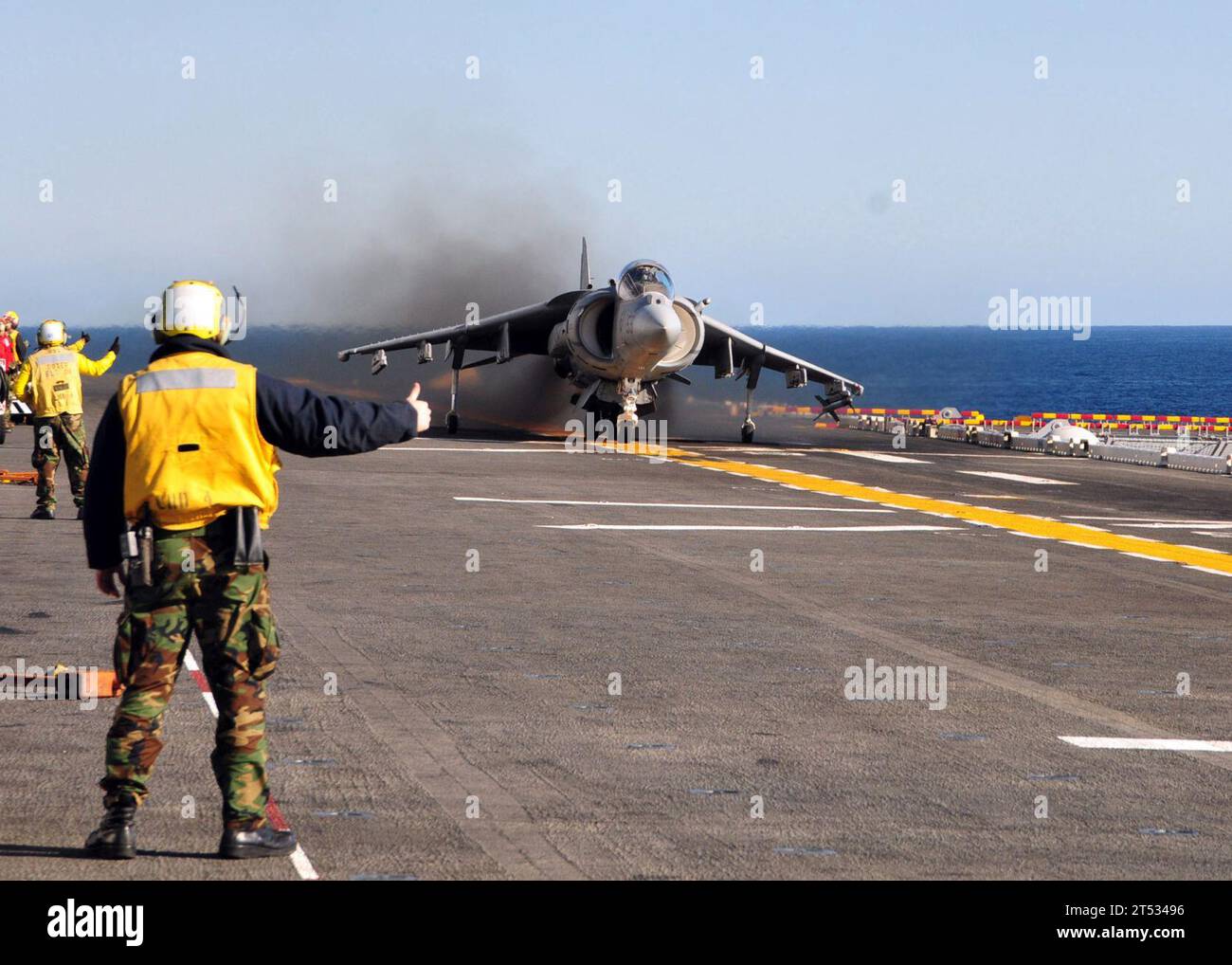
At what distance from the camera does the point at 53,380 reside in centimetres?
1908

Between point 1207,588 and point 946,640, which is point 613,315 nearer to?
point 1207,588

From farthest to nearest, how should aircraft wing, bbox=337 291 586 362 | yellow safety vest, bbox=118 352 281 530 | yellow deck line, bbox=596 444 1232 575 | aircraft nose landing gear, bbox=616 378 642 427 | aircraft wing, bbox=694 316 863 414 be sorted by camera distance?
aircraft wing, bbox=694 316 863 414
aircraft wing, bbox=337 291 586 362
aircraft nose landing gear, bbox=616 378 642 427
yellow deck line, bbox=596 444 1232 575
yellow safety vest, bbox=118 352 281 530

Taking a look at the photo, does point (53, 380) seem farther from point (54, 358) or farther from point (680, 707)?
point (680, 707)

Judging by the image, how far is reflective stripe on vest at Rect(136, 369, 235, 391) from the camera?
21.8 feet

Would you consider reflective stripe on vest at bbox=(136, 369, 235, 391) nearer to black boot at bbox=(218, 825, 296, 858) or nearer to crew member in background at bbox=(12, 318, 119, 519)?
black boot at bbox=(218, 825, 296, 858)

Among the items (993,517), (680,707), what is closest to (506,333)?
(993,517)

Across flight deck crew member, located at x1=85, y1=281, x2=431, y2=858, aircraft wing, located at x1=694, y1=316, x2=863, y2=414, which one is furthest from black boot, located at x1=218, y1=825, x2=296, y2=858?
aircraft wing, located at x1=694, y1=316, x2=863, y2=414

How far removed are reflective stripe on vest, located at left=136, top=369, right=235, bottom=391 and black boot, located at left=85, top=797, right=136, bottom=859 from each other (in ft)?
5.81

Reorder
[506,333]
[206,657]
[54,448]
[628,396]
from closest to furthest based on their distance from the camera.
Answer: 1. [206,657]
2. [54,448]
3. [628,396]
4. [506,333]

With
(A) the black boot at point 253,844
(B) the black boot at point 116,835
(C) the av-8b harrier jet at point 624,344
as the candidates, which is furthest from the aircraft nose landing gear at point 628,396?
(B) the black boot at point 116,835

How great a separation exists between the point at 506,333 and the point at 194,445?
36.6 metres

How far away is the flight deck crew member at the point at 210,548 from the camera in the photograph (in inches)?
261

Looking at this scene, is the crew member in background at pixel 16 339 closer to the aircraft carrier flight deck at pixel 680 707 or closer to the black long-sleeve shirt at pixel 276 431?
the aircraft carrier flight deck at pixel 680 707

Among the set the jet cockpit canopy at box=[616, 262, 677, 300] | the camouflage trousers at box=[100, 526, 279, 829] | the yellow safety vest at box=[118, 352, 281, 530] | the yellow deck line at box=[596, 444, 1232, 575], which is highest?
the jet cockpit canopy at box=[616, 262, 677, 300]
